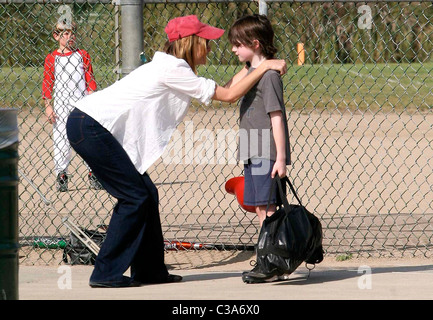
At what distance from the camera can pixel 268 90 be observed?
15.8 ft

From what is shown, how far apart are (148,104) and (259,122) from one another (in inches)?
28.0

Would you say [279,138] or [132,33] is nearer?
[279,138]

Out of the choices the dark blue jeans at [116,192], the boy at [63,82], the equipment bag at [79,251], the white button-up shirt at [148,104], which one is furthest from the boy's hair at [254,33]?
the boy at [63,82]

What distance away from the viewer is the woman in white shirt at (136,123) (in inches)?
185

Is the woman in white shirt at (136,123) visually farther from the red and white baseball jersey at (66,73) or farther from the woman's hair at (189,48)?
the red and white baseball jersey at (66,73)

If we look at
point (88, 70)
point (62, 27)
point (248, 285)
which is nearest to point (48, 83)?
point (88, 70)

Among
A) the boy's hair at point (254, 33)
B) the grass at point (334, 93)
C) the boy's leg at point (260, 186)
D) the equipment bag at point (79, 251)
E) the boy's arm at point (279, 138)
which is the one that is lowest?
the equipment bag at point (79, 251)

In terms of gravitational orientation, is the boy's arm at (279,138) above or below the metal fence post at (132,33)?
below

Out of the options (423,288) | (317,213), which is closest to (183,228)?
(317,213)

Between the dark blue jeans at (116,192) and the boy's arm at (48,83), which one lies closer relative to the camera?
the dark blue jeans at (116,192)

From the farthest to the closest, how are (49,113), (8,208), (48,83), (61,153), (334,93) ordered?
(334,93)
(61,153)
(49,113)
(48,83)
(8,208)

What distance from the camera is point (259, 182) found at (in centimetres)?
495

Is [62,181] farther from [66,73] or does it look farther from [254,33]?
[254,33]

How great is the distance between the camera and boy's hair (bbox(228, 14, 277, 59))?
4902 mm
